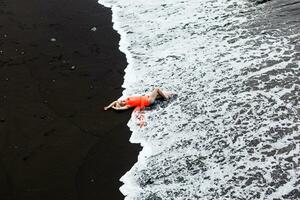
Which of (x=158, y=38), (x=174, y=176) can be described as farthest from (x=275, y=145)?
(x=158, y=38)

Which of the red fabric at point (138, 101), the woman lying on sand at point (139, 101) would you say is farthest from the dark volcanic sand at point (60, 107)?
the red fabric at point (138, 101)

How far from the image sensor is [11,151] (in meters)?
9.09

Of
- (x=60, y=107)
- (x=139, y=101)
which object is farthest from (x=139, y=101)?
(x=60, y=107)

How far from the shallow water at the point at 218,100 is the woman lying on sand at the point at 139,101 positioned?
0.20 meters

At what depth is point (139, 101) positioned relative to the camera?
10.6 m

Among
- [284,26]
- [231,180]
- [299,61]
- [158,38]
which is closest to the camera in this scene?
[231,180]

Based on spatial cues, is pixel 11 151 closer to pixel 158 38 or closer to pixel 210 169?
pixel 210 169

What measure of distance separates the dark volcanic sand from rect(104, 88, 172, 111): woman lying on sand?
228mm

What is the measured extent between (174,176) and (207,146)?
943 millimetres

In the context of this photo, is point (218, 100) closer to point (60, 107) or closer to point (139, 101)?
point (139, 101)

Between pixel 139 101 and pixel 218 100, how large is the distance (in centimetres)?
168

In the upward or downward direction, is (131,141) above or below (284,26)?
below

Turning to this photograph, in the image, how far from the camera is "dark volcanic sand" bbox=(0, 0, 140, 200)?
845 cm

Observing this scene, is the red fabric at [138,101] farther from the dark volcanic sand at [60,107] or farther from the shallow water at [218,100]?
the dark volcanic sand at [60,107]
